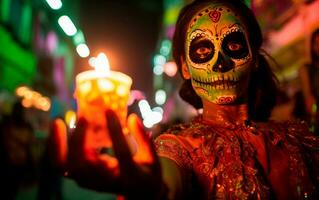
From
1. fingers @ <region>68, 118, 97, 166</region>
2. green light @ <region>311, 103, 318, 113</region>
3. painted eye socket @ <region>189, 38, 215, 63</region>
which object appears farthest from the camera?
green light @ <region>311, 103, 318, 113</region>

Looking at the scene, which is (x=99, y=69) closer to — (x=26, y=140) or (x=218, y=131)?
(x=218, y=131)

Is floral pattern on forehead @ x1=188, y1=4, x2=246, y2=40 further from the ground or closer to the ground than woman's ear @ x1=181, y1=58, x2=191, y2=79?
further from the ground

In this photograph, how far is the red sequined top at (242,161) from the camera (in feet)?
8.05

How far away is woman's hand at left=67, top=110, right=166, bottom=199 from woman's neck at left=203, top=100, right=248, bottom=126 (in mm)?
1525

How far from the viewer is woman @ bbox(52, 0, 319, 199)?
8.11 feet

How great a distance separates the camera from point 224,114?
2.97 metres

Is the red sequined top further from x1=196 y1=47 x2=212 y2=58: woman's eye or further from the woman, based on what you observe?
x1=196 y1=47 x2=212 y2=58: woman's eye

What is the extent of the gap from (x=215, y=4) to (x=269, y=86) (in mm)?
883

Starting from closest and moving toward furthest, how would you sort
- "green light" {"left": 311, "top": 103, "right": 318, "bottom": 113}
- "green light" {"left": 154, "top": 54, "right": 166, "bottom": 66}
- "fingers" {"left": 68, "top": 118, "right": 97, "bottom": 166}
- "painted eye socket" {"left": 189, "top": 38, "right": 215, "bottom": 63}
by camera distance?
"fingers" {"left": 68, "top": 118, "right": 97, "bottom": 166}, "painted eye socket" {"left": 189, "top": 38, "right": 215, "bottom": 63}, "green light" {"left": 311, "top": 103, "right": 318, "bottom": 113}, "green light" {"left": 154, "top": 54, "right": 166, "bottom": 66}

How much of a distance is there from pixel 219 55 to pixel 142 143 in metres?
1.56

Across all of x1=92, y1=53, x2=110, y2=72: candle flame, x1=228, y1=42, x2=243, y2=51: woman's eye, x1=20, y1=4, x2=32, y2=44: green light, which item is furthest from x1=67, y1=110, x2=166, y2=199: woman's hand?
x1=20, y1=4, x2=32, y2=44: green light

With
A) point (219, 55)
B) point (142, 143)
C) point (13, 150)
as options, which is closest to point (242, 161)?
point (219, 55)

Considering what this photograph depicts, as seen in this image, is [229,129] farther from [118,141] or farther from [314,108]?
[314,108]

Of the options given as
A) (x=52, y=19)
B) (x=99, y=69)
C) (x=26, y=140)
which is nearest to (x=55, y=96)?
(x=52, y=19)
